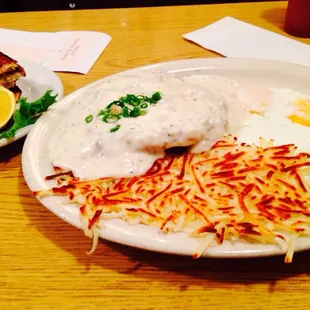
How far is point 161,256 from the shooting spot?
1.06m

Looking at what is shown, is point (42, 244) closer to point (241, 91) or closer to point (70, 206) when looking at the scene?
point (70, 206)

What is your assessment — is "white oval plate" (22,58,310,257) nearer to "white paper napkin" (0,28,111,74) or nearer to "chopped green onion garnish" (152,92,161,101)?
"chopped green onion garnish" (152,92,161,101)

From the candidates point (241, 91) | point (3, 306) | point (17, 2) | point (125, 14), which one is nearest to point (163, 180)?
point (3, 306)

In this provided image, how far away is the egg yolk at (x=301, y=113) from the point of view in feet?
4.58

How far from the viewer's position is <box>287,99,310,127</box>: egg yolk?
4.58 feet

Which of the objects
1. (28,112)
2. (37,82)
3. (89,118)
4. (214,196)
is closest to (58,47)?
(37,82)

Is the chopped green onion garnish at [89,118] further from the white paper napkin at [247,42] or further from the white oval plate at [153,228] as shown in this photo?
the white paper napkin at [247,42]

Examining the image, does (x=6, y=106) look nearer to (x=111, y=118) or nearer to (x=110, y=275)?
(x=111, y=118)

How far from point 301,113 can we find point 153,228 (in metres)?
0.72

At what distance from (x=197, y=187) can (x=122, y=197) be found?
185 mm

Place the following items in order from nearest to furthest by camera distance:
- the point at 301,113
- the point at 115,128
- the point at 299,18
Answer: the point at 115,128
the point at 301,113
the point at 299,18

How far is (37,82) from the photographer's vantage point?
1791mm

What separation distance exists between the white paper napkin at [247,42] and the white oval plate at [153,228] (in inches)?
14.4

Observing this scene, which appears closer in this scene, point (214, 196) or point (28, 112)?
point (214, 196)
